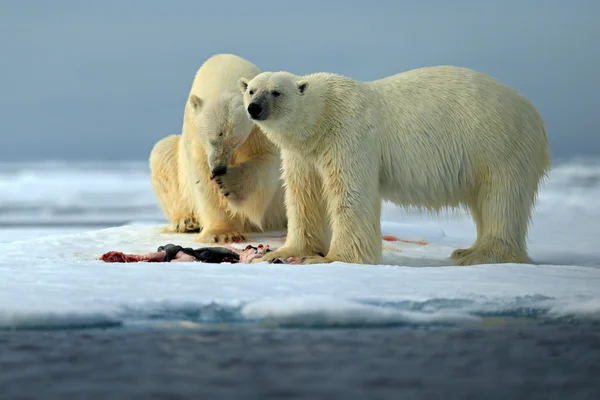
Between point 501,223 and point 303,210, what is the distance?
4.18 ft

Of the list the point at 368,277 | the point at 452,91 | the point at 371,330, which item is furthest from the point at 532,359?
the point at 452,91

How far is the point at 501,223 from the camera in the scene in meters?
5.25

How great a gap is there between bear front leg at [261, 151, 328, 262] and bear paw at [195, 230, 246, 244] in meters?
1.26

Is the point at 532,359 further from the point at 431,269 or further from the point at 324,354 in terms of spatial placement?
the point at 431,269

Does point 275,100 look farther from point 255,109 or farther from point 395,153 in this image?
point 395,153

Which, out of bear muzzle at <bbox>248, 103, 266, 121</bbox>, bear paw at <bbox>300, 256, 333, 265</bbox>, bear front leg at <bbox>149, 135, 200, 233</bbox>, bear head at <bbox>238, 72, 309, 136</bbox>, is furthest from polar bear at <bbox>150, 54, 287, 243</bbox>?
bear paw at <bbox>300, 256, 333, 265</bbox>

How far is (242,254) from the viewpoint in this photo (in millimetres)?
5574

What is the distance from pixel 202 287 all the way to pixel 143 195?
1599cm

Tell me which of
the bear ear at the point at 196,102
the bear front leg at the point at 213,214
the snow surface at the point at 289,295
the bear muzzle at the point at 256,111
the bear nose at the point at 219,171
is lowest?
the snow surface at the point at 289,295

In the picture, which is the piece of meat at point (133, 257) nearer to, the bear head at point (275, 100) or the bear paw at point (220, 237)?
the bear paw at point (220, 237)

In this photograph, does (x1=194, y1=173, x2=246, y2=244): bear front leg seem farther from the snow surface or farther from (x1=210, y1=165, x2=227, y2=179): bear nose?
the snow surface

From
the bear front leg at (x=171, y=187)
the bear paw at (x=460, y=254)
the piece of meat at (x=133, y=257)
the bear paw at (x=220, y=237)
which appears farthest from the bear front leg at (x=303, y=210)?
the bear front leg at (x=171, y=187)

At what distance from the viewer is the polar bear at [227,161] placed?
243 inches

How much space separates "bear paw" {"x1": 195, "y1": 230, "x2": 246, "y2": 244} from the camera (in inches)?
258
